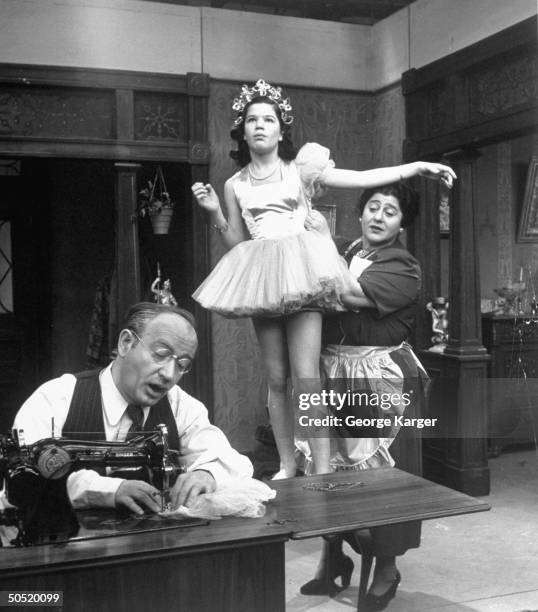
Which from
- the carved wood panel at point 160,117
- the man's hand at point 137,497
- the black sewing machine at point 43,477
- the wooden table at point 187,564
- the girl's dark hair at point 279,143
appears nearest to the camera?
the wooden table at point 187,564

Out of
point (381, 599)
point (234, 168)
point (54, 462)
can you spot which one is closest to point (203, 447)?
point (54, 462)

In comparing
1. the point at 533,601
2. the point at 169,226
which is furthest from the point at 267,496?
the point at 169,226

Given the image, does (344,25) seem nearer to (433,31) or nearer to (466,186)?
(433,31)

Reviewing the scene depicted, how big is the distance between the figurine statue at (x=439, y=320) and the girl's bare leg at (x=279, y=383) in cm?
163

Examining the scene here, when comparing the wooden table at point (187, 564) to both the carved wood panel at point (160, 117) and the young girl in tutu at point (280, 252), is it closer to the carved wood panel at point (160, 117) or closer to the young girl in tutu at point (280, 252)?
the young girl in tutu at point (280, 252)

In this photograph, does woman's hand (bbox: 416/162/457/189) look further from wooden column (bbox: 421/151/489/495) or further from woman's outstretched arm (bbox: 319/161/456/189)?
wooden column (bbox: 421/151/489/495)

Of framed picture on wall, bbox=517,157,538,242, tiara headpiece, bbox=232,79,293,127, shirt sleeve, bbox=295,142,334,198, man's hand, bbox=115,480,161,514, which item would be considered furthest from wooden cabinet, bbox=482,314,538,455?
man's hand, bbox=115,480,161,514

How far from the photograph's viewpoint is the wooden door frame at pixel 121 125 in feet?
9.73

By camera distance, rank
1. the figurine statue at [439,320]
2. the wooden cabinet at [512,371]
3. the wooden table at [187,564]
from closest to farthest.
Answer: the wooden table at [187,564] → the figurine statue at [439,320] → the wooden cabinet at [512,371]

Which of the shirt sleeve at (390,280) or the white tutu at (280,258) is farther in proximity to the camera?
the shirt sleeve at (390,280)

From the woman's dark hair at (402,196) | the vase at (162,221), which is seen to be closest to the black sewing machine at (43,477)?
the woman's dark hair at (402,196)

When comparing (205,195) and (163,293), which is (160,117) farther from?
(205,195)

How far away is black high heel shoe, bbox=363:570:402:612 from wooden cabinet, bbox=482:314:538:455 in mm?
2155

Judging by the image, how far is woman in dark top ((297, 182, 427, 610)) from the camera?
252cm
